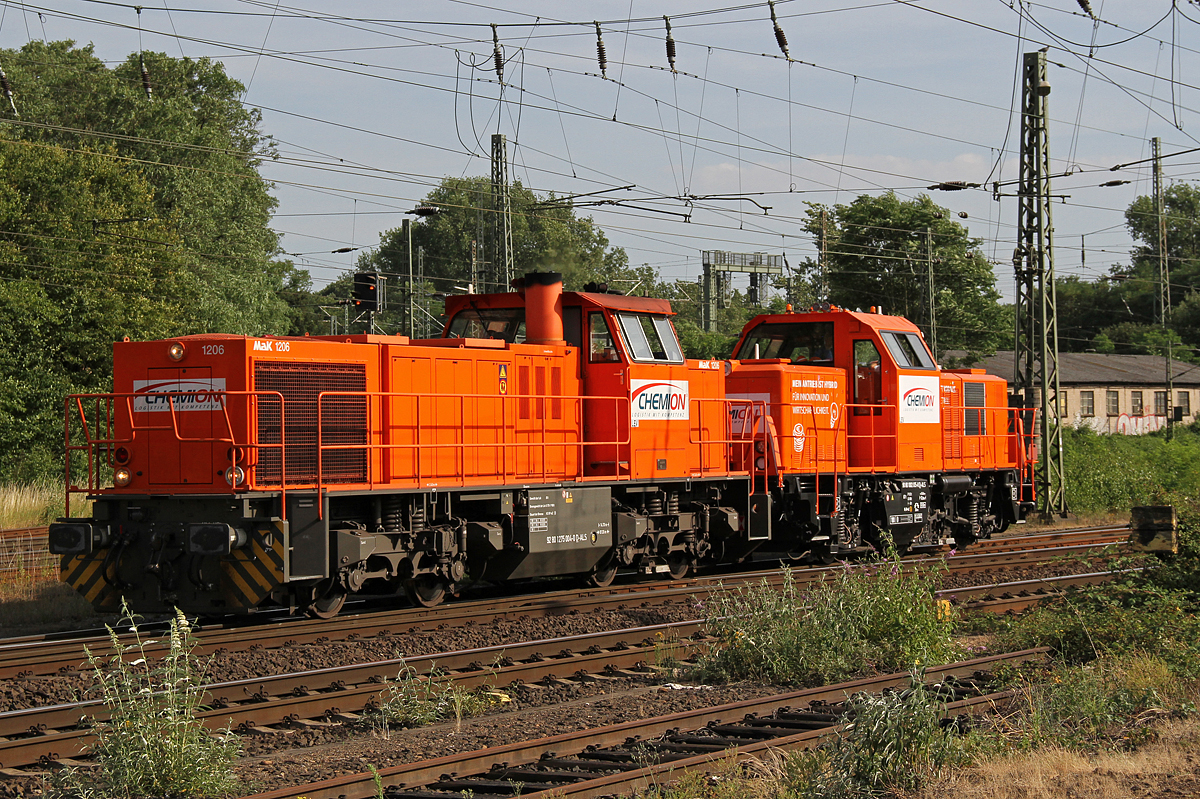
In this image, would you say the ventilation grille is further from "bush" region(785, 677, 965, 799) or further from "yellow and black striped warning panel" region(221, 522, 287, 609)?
"bush" region(785, 677, 965, 799)

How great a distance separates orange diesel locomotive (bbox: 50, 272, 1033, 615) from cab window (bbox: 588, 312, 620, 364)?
0.03 metres

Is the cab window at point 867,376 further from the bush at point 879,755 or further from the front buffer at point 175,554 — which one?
the bush at point 879,755

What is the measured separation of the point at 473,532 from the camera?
1266cm

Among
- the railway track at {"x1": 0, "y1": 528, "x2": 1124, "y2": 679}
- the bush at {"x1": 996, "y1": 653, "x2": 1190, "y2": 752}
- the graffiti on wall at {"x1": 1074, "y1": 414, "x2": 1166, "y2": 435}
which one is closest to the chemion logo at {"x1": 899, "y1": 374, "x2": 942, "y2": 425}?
the railway track at {"x1": 0, "y1": 528, "x2": 1124, "y2": 679}

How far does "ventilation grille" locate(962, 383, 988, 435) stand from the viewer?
1945cm

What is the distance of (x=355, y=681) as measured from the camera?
8.98 metres

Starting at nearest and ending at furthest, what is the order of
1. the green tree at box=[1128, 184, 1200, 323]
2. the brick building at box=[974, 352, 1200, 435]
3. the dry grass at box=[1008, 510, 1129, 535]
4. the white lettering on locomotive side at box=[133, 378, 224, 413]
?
the white lettering on locomotive side at box=[133, 378, 224, 413] → the dry grass at box=[1008, 510, 1129, 535] → the brick building at box=[974, 352, 1200, 435] → the green tree at box=[1128, 184, 1200, 323]

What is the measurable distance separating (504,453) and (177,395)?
12.0 feet

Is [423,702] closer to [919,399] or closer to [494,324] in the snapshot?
[494,324]

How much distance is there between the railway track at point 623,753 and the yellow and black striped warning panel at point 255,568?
14.6 ft

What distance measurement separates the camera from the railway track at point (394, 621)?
9.69 m

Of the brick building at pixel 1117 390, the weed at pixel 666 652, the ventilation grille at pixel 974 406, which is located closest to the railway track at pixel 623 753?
the weed at pixel 666 652

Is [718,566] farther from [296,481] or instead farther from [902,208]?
[902,208]

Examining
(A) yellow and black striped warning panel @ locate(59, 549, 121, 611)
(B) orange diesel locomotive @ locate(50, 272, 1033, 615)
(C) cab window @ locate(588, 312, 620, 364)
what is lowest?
(A) yellow and black striped warning panel @ locate(59, 549, 121, 611)
